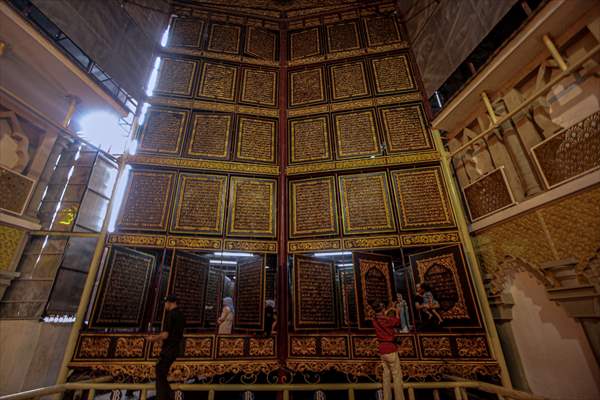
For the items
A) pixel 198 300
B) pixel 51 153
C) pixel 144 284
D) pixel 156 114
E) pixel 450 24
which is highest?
pixel 450 24

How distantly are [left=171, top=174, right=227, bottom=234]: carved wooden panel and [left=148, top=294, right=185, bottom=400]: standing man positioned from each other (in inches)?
88.3

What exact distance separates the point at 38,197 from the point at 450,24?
9901mm

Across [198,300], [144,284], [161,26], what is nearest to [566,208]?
[198,300]

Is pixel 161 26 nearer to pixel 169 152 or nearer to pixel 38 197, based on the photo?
pixel 169 152

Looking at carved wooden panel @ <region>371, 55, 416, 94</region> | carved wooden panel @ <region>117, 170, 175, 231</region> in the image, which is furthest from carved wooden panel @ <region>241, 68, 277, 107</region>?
carved wooden panel @ <region>117, 170, 175, 231</region>

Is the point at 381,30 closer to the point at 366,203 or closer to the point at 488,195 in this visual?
the point at 366,203

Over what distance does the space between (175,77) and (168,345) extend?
6.77m

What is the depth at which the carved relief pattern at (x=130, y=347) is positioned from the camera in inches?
182

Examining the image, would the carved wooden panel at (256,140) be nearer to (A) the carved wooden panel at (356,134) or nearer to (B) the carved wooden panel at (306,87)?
(B) the carved wooden panel at (306,87)

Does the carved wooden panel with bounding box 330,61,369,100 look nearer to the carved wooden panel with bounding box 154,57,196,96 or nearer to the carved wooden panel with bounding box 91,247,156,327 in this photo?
the carved wooden panel with bounding box 154,57,196,96

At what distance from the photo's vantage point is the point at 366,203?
5965 mm

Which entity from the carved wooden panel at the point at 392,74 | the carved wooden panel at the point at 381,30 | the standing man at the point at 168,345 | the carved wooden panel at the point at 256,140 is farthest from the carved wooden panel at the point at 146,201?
the carved wooden panel at the point at 381,30

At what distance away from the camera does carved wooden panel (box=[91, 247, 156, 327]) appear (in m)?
4.71

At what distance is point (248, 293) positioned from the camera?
212 inches
